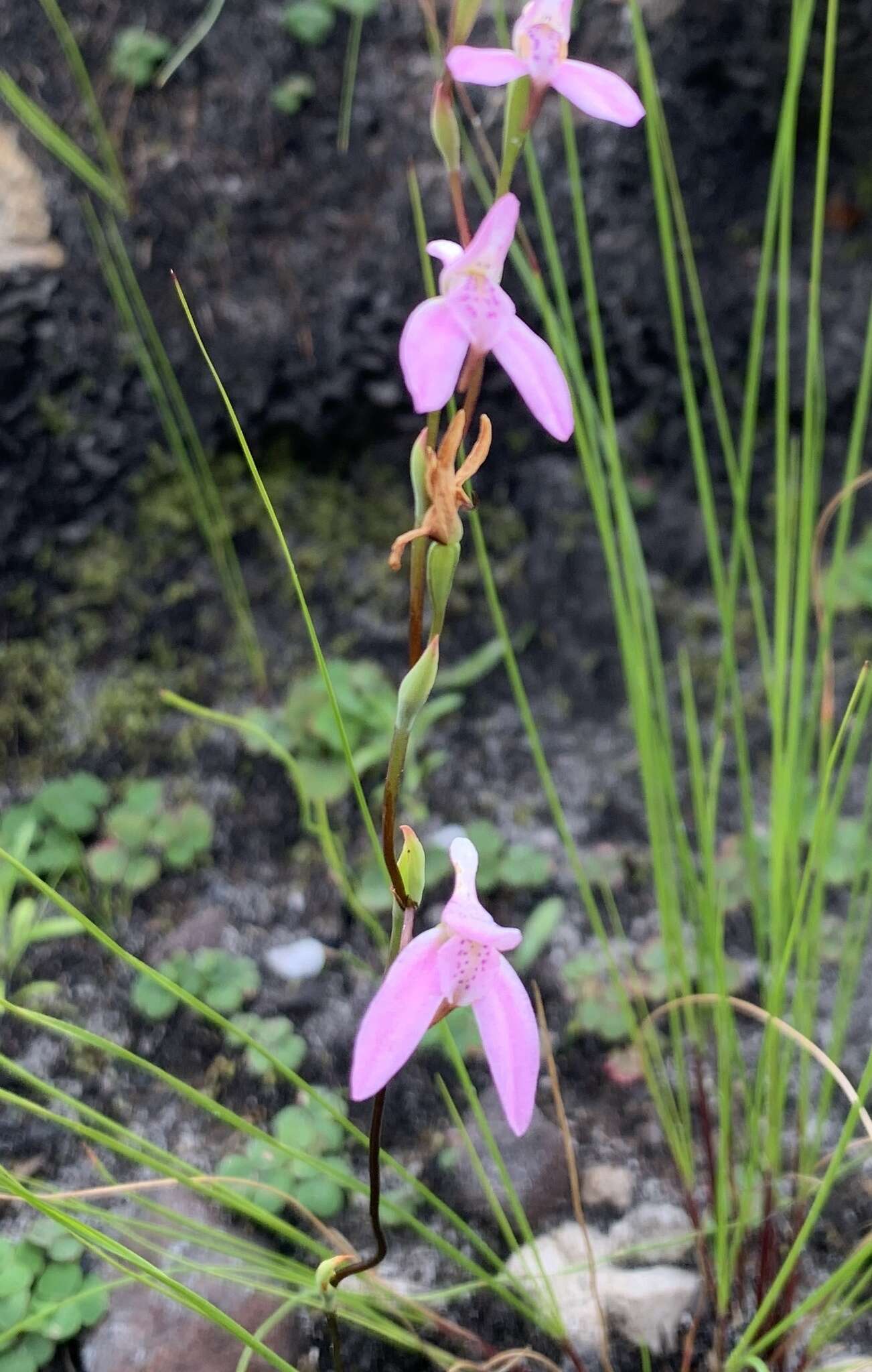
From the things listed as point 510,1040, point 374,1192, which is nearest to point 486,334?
point 510,1040

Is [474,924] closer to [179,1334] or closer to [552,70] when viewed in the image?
[552,70]

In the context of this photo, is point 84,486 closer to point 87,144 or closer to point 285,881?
point 87,144

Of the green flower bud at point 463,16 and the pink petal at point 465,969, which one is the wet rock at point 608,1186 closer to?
the pink petal at point 465,969

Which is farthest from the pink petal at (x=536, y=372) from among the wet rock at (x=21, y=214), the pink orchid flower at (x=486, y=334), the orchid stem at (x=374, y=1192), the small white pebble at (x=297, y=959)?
the wet rock at (x=21, y=214)

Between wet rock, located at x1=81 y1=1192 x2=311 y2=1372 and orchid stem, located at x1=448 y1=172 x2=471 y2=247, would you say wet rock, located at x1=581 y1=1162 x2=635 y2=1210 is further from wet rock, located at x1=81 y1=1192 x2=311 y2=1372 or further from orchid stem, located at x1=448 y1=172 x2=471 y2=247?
orchid stem, located at x1=448 y1=172 x2=471 y2=247

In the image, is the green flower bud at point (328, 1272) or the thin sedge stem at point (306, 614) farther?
the green flower bud at point (328, 1272)

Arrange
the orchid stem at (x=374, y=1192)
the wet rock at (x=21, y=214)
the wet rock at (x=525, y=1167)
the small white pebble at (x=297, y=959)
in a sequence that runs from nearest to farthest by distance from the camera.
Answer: the orchid stem at (x=374, y=1192) → the wet rock at (x=525, y=1167) → the small white pebble at (x=297, y=959) → the wet rock at (x=21, y=214)

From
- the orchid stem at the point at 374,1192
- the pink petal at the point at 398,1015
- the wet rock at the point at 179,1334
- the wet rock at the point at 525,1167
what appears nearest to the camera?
the pink petal at the point at 398,1015
